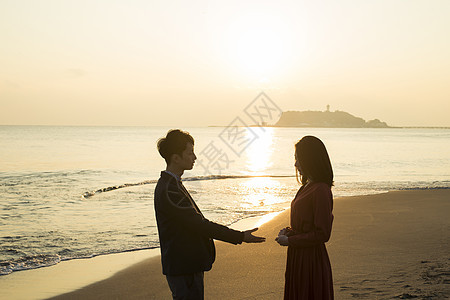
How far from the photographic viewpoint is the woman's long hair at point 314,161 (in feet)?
10.7

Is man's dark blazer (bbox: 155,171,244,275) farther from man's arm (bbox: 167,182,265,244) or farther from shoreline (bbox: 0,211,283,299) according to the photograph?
shoreline (bbox: 0,211,283,299)

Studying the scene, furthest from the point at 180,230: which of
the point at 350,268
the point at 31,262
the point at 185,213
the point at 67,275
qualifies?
the point at 31,262

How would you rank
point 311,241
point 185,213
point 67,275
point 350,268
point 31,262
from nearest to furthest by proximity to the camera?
1. point 185,213
2. point 311,241
3. point 350,268
4. point 67,275
5. point 31,262

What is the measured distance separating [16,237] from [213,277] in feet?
18.6

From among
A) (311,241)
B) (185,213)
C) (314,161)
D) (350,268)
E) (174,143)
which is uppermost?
(174,143)

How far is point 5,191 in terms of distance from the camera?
18.3 meters

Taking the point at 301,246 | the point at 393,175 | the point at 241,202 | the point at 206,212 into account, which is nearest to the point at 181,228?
the point at 301,246

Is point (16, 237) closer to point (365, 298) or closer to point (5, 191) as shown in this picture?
point (365, 298)

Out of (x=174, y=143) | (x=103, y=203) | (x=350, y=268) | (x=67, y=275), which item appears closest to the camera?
(x=174, y=143)

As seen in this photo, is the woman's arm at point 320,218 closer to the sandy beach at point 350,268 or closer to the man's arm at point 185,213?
the man's arm at point 185,213

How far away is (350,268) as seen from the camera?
6672mm

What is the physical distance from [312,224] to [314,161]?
0.46m

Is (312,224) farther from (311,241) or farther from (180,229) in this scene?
(180,229)

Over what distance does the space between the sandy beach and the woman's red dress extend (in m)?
2.30
